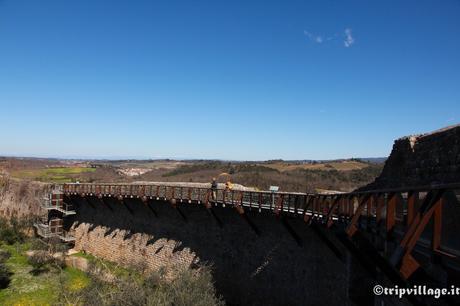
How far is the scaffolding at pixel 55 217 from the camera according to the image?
2731cm

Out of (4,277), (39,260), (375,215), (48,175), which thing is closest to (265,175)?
(39,260)

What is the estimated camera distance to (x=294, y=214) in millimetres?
12656

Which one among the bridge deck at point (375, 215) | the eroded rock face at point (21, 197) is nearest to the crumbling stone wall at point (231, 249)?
the bridge deck at point (375, 215)

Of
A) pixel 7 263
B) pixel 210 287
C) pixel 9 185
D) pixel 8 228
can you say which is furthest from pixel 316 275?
pixel 9 185

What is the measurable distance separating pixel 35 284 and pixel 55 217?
804 cm

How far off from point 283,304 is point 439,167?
8049mm

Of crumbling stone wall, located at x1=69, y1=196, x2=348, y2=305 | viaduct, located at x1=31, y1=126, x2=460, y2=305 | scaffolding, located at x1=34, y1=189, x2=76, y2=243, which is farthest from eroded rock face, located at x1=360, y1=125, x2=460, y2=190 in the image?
scaffolding, located at x1=34, y1=189, x2=76, y2=243

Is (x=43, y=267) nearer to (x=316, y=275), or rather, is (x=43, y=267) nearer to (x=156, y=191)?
(x=156, y=191)

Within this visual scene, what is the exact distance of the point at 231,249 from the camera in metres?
16.7

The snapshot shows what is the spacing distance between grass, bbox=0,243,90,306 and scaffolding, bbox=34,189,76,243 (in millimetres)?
2897

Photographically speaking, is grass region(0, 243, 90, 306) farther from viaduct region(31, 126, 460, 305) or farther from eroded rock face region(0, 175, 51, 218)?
eroded rock face region(0, 175, 51, 218)

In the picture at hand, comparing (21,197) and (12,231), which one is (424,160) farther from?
(21,197)

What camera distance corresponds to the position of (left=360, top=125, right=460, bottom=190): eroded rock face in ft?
26.7

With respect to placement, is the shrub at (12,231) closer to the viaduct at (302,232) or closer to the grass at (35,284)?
the viaduct at (302,232)
